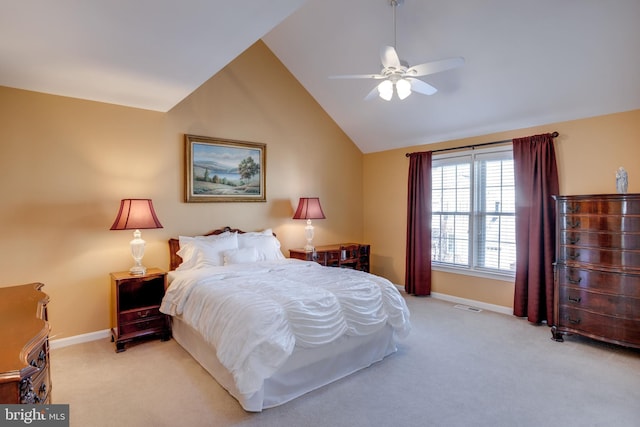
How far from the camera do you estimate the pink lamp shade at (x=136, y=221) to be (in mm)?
3586

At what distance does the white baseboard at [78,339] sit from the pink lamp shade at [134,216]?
4.13ft

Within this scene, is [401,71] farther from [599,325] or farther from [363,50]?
[599,325]

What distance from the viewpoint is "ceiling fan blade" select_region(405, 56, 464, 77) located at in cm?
275

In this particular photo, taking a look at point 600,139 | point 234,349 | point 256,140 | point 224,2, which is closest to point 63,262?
point 234,349

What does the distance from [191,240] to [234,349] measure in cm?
212

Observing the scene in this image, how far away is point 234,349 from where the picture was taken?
2416 millimetres

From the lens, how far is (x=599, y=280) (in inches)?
137

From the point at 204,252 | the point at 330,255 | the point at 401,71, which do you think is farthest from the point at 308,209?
the point at 401,71

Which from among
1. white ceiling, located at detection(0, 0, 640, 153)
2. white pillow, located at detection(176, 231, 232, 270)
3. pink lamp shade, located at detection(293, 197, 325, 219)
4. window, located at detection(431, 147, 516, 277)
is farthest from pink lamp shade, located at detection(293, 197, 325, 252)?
window, located at detection(431, 147, 516, 277)

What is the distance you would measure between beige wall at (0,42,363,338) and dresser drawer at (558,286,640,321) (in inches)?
144

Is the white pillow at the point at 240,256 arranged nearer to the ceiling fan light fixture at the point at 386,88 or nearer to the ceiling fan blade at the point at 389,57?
the ceiling fan light fixture at the point at 386,88

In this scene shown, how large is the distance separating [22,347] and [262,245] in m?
3.37

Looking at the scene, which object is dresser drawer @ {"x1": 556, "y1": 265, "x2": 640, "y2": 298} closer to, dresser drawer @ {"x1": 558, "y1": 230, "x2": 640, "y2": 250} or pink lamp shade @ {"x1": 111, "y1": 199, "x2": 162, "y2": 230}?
dresser drawer @ {"x1": 558, "y1": 230, "x2": 640, "y2": 250}

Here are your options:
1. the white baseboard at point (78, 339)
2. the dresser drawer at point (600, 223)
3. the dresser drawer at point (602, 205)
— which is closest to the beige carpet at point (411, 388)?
the white baseboard at point (78, 339)
